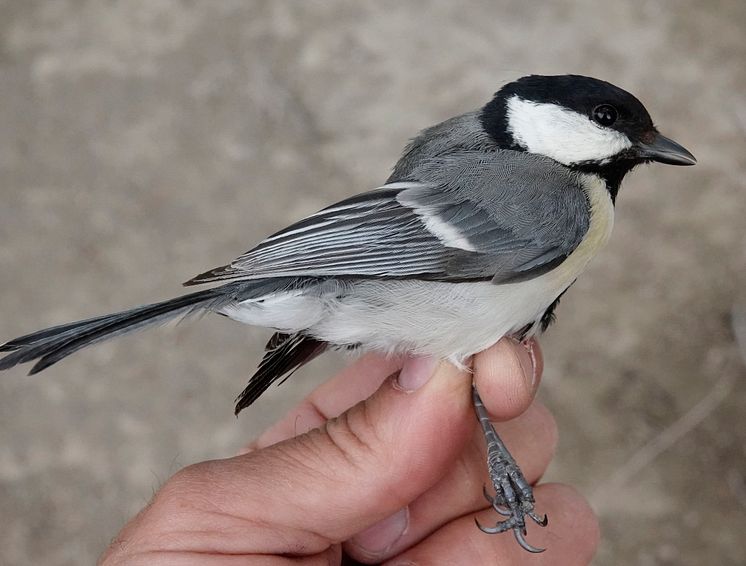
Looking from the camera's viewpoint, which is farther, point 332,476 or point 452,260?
point 452,260

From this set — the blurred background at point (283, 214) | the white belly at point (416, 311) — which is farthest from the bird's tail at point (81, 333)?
the blurred background at point (283, 214)

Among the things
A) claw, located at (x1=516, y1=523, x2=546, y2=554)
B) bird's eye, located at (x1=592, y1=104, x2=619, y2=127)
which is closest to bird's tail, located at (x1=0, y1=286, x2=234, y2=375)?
claw, located at (x1=516, y1=523, x2=546, y2=554)

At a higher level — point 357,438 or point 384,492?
point 357,438

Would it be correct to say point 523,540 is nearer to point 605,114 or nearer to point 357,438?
point 357,438

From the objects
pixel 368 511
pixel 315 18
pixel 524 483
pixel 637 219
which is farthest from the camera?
pixel 315 18

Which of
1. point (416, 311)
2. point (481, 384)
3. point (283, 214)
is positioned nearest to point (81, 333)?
point (416, 311)

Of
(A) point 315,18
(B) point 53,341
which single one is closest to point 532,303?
(B) point 53,341

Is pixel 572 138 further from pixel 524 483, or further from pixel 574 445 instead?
pixel 574 445
